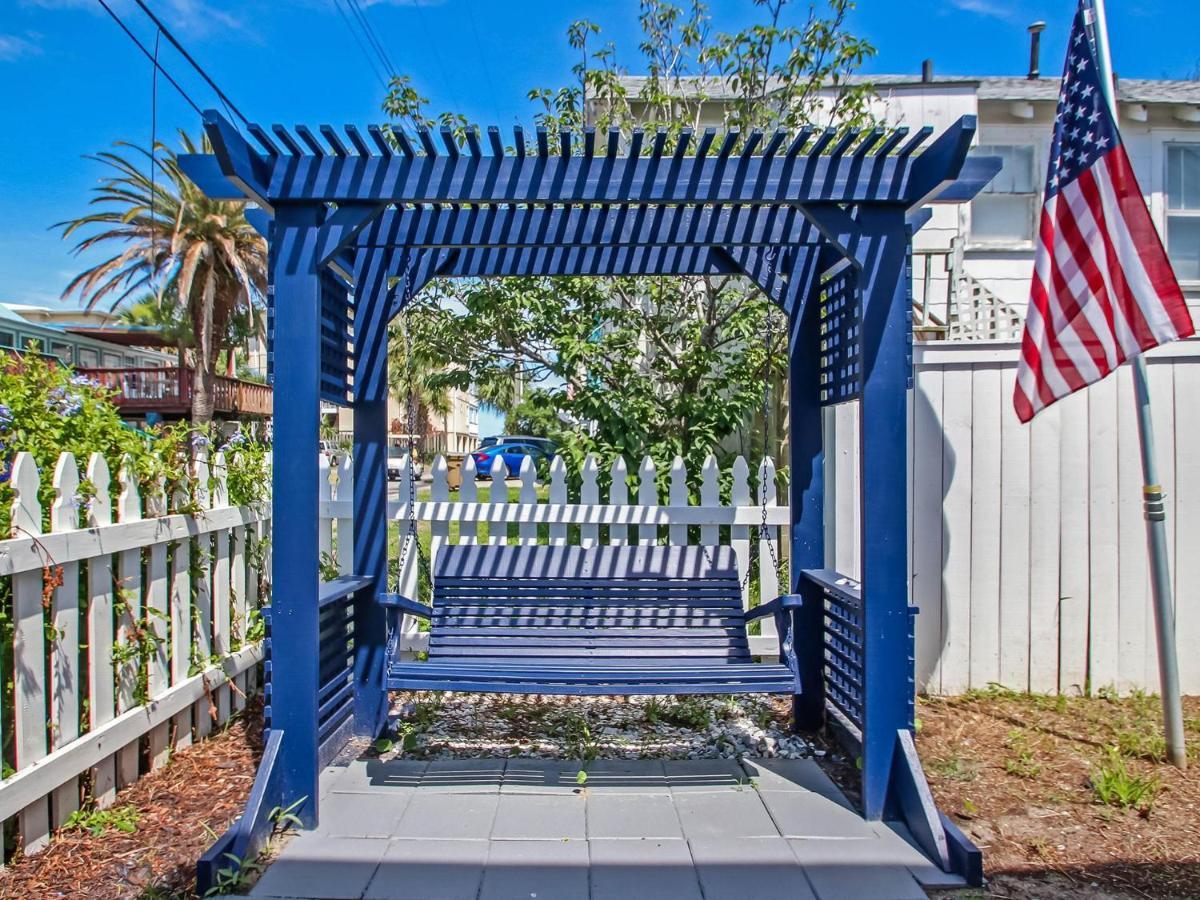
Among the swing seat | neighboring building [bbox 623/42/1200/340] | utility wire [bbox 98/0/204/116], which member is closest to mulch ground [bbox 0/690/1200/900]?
the swing seat

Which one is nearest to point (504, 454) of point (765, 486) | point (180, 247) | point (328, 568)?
point (180, 247)

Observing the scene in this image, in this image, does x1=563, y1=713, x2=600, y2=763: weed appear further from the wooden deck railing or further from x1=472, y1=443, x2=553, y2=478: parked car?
the wooden deck railing

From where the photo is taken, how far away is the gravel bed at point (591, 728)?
3.42 metres

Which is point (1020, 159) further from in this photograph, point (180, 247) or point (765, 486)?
point (180, 247)

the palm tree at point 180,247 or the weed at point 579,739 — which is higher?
the palm tree at point 180,247

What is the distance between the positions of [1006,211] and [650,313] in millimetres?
5585

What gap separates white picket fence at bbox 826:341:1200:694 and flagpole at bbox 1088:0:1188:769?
666 millimetres

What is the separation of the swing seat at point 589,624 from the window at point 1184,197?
9.38 meters

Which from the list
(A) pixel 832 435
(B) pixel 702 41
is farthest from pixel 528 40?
(A) pixel 832 435

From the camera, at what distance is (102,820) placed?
2619 millimetres

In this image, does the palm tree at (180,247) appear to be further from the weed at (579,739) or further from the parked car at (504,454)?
the weed at (579,739)

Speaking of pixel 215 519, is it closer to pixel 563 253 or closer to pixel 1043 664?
pixel 563 253

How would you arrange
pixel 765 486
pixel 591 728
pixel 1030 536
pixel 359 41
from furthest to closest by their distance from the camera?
A: pixel 359 41, pixel 765 486, pixel 1030 536, pixel 591 728

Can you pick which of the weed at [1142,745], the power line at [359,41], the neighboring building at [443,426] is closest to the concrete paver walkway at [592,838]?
the weed at [1142,745]
